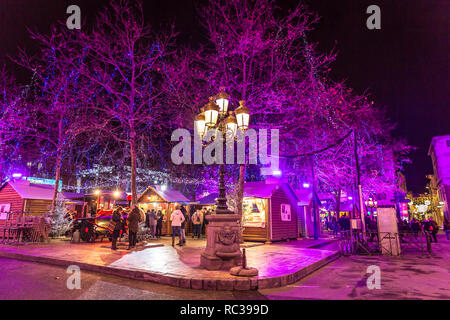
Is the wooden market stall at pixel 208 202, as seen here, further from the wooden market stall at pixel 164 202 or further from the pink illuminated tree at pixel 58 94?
the pink illuminated tree at pixel 58 94

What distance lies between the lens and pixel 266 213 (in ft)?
54.1

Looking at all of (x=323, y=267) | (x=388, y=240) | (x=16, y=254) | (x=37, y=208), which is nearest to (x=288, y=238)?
(x=388, y=240)

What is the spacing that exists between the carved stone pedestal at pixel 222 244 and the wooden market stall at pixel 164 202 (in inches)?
548

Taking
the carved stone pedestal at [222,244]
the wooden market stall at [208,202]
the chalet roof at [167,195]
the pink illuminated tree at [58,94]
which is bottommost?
the carved stone pedestal at [222,244]

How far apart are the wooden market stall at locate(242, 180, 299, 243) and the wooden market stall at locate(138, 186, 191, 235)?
6220mm

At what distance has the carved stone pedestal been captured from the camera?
7.34 m

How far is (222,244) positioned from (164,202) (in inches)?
600

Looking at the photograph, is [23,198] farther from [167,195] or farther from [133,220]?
[133,220]

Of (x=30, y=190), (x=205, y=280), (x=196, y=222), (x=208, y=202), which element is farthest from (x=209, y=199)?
(x=30, y=190)

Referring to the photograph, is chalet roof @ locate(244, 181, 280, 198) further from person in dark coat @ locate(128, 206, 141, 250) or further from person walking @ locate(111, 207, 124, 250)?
person walking @ locate(111, 207, 124, 250)

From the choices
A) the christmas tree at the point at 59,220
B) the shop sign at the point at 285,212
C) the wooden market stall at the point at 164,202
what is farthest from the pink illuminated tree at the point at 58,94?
the shop sign at the point at 285,212

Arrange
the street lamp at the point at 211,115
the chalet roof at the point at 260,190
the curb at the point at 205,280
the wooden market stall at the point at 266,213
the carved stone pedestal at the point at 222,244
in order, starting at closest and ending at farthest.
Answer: the curb at the point at 205,280
the carved stone pedestal at the point at 222,244
the street lamp at the point at 211,115
the wooden market stall at the point at 266,213
the chalet roof at the point at 260,190

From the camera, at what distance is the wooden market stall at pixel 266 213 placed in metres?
16.5

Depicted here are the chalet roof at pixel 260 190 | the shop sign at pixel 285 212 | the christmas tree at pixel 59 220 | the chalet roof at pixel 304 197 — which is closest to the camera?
the chalet roof at pixel 260 190
